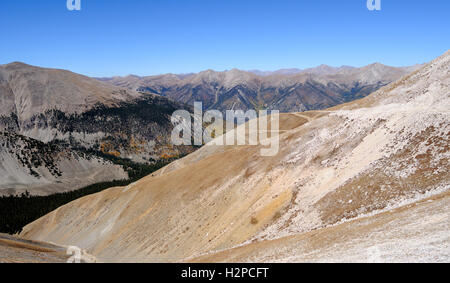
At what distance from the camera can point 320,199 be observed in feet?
95.2

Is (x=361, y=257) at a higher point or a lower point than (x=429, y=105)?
lower

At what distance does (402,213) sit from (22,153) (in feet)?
637

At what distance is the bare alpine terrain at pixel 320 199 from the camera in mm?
19219

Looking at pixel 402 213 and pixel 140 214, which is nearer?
pixel 402 213

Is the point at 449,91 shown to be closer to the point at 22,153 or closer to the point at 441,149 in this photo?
the point at 441,149

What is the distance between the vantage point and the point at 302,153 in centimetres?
4116

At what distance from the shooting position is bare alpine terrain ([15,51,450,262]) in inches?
757

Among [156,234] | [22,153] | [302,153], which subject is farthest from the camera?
[22,153]

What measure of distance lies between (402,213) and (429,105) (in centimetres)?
1899
